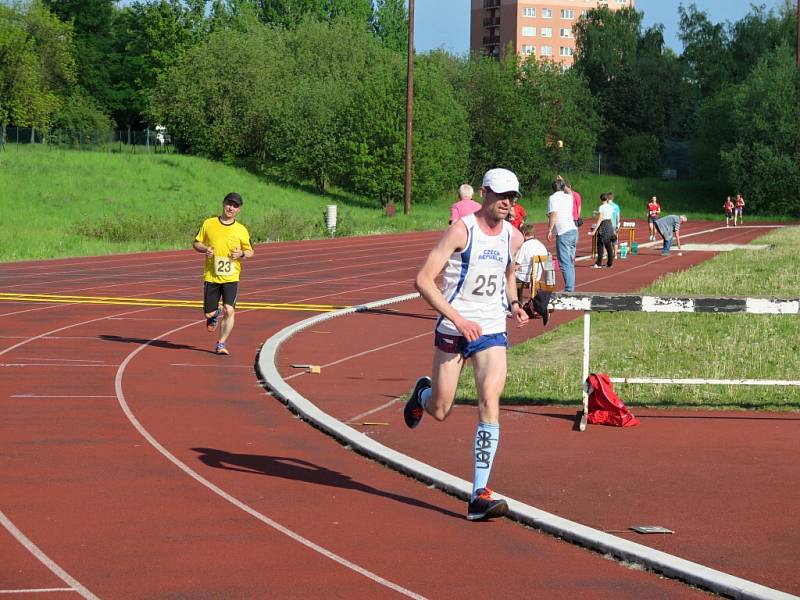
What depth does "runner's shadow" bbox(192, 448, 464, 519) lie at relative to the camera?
8133 mm

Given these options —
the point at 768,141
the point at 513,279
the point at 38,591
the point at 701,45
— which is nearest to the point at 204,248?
the point at 513,279

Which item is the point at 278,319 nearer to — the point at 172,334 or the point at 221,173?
the point at 172,334

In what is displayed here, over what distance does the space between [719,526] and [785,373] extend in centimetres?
666

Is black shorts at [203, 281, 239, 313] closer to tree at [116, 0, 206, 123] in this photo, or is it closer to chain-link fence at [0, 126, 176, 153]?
chain-link fence at [0, 126, 176, 153]

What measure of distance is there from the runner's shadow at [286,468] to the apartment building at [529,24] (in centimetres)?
15972

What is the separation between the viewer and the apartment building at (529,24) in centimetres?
16625

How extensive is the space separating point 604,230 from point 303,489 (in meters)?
22.4

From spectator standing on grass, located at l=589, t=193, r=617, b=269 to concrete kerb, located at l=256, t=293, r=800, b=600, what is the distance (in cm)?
1742

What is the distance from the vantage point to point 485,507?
7.18 metres

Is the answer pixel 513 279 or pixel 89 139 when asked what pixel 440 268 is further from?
pixel 89 139

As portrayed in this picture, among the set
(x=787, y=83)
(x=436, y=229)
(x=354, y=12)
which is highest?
(x=354, y=12)

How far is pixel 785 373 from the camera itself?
1337cm

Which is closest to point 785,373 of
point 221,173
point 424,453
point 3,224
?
point 424,453

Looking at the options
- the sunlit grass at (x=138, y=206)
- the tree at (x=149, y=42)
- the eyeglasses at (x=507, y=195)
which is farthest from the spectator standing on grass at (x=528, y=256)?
the tree at (x=149, y=42)
